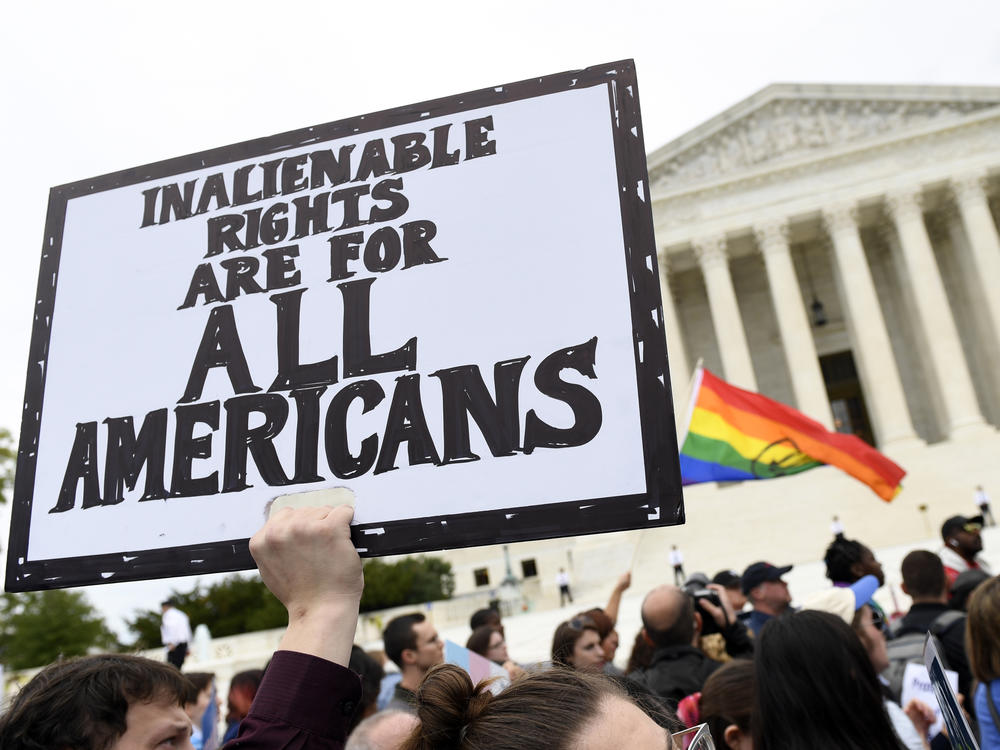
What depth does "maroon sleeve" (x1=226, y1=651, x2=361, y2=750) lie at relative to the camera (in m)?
1.57

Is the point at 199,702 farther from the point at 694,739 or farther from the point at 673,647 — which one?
the point at 694,739

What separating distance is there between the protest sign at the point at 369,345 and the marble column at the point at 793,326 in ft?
110

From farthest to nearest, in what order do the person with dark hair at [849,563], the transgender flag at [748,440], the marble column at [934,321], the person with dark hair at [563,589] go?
the marble column at [934,321]
the person with dark hair at [563,589]
the transgender flag at [748,440]
the person with dark hair at [849,563]

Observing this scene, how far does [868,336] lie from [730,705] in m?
33.8

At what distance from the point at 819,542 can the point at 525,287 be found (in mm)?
27413

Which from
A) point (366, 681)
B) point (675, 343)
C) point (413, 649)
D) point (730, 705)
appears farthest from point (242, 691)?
point (675, 343)

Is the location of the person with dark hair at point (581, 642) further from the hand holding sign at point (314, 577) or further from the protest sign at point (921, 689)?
the hand holding sign at point (314, 577)

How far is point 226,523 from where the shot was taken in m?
2.17

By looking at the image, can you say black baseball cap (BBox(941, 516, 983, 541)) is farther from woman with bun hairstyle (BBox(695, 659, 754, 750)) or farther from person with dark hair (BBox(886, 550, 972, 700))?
woman with bun hairstyle (BBox(695, 659, 754, 750))

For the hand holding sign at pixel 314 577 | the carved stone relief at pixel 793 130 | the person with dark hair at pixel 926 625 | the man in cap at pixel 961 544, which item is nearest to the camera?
the hand holding sign at pixel 314 577

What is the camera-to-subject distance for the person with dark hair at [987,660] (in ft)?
9.93

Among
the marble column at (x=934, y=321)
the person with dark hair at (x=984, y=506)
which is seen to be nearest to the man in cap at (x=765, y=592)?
the person with dark hair at (x=984, y=506)

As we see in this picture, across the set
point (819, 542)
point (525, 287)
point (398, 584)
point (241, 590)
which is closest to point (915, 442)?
point (819, 542)

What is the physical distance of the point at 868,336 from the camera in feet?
111
